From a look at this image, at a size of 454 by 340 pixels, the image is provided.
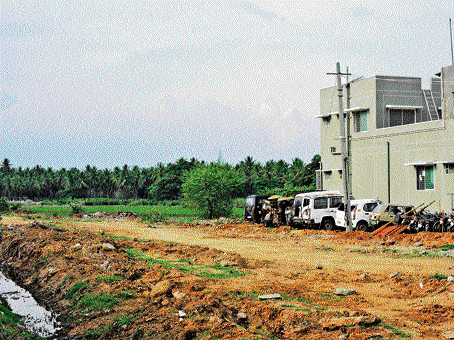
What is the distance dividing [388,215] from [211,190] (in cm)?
2384

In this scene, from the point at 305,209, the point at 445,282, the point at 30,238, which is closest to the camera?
the point at 445,282

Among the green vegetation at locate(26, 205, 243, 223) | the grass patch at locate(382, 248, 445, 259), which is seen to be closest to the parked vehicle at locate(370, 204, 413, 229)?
the grass patch at locate(382, 248, 445, 259)

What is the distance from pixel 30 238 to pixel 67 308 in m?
13.0

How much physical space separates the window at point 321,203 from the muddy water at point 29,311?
1878 centimetres

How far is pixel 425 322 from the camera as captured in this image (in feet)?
30.9

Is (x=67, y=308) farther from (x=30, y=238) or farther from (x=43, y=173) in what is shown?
(x=43, y=173)

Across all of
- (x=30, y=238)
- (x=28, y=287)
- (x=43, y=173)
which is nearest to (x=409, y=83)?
(x=30, y=238)

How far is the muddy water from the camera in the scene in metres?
11.3

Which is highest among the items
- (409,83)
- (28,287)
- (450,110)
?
(409,83)

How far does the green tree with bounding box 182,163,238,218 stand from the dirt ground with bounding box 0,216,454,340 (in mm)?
25445

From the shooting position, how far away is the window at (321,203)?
3119 cm

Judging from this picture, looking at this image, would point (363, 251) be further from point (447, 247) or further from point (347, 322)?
point (347, 322)

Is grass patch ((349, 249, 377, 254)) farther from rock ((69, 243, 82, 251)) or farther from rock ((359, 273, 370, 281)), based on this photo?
rock ((69, 243, 82, 251))

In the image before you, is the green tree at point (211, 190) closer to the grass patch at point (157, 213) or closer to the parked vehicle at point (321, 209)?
the grass patch at point (157, 213)
